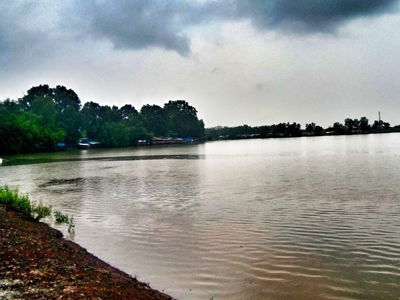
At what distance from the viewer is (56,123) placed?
112m

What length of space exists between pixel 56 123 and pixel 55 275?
115m

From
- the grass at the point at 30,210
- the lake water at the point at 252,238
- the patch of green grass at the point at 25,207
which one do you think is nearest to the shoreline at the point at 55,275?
the lake water at the point at 252,238

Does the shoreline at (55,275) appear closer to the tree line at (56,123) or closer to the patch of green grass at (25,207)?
the patch of green grass at (25,207)

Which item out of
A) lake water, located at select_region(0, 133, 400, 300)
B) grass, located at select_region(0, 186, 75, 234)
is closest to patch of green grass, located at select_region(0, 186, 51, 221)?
grass, located at select_region(0, 186, 75, 234)

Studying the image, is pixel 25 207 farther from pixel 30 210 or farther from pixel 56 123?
pixel 56 123

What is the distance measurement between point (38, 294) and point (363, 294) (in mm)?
6067

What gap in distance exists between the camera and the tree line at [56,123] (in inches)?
3351

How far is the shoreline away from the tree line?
83.5 m

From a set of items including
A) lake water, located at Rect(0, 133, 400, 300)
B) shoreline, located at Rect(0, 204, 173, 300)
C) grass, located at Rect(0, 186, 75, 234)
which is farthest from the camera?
grass, located at Rect(0, 186, 75, 234)

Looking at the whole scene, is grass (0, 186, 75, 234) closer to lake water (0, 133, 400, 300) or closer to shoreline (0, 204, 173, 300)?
lake water (0, 133, 400, 300)

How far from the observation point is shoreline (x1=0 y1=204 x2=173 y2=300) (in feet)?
19.0

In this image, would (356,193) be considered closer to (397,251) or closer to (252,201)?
(252,201)

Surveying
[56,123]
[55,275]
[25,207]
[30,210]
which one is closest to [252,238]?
[55,275]

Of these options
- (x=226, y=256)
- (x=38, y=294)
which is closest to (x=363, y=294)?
(x=226, y=256)
